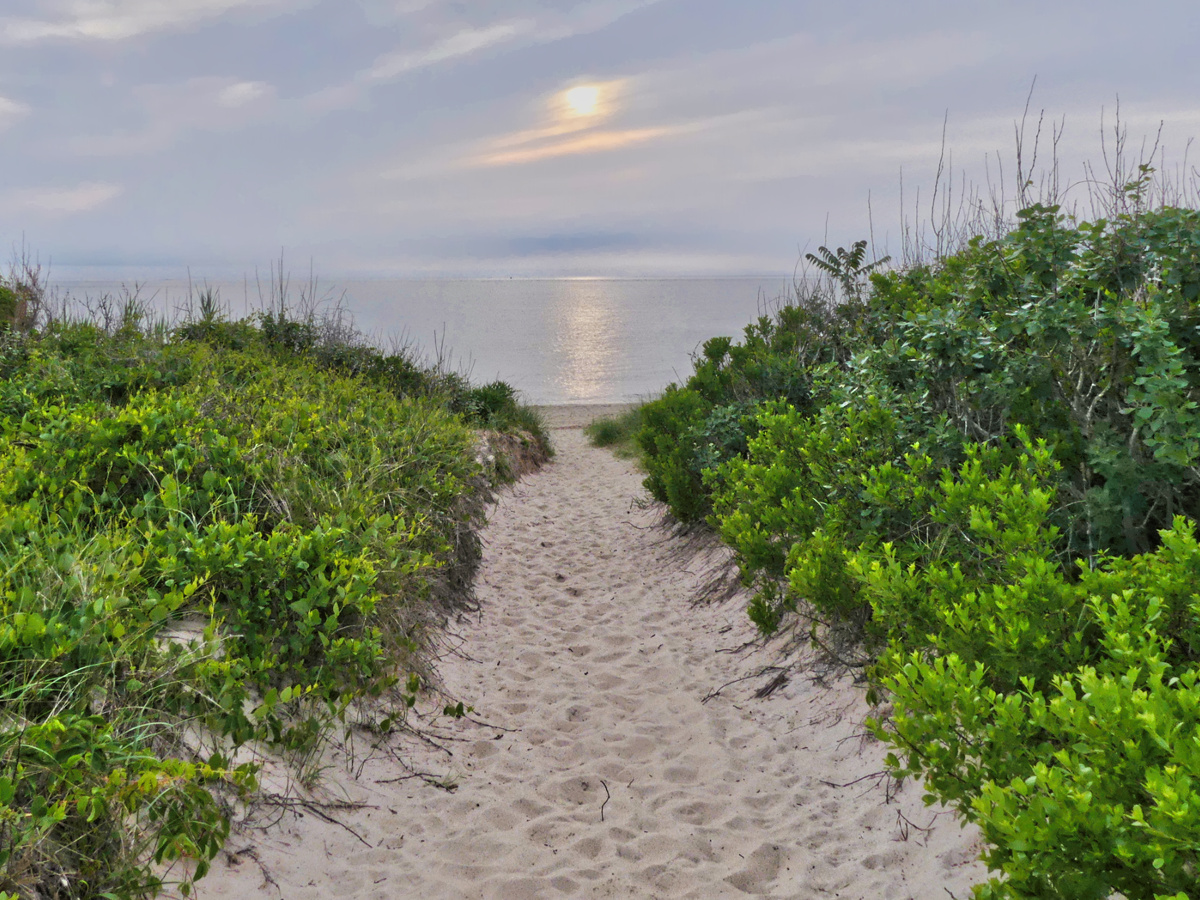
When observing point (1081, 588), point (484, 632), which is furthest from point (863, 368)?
point (484, 632)

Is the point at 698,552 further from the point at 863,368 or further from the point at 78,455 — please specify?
the point at 78,455

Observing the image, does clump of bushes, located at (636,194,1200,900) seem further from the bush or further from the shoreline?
the shoreline

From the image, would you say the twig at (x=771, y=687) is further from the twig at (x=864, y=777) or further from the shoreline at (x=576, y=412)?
the shoreline at (x=576, y=412)

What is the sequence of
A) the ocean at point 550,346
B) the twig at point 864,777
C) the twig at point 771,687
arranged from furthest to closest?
1. the ocean at point 550,346
2. the twig at point 771,687
3. the twig at point 864,777

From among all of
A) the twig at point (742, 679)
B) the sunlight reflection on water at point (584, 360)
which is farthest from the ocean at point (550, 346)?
the twig at point (742, 679)

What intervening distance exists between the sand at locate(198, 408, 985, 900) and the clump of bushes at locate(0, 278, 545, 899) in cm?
37

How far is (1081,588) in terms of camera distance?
3.00 meters

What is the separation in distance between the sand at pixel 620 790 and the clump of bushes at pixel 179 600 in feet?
1.22

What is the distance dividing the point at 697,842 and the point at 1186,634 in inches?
91.0

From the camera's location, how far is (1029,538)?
10.8 ft

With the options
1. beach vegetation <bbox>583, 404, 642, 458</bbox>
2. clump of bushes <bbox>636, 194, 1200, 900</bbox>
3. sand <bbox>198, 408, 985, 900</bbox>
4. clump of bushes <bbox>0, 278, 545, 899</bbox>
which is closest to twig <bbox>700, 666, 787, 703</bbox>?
sand <bbox>198, 408, 985, 900</bbox>

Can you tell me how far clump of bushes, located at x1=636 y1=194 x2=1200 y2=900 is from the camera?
7.01ft

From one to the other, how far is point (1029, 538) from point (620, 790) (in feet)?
8.22

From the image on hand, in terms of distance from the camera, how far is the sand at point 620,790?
333cm
